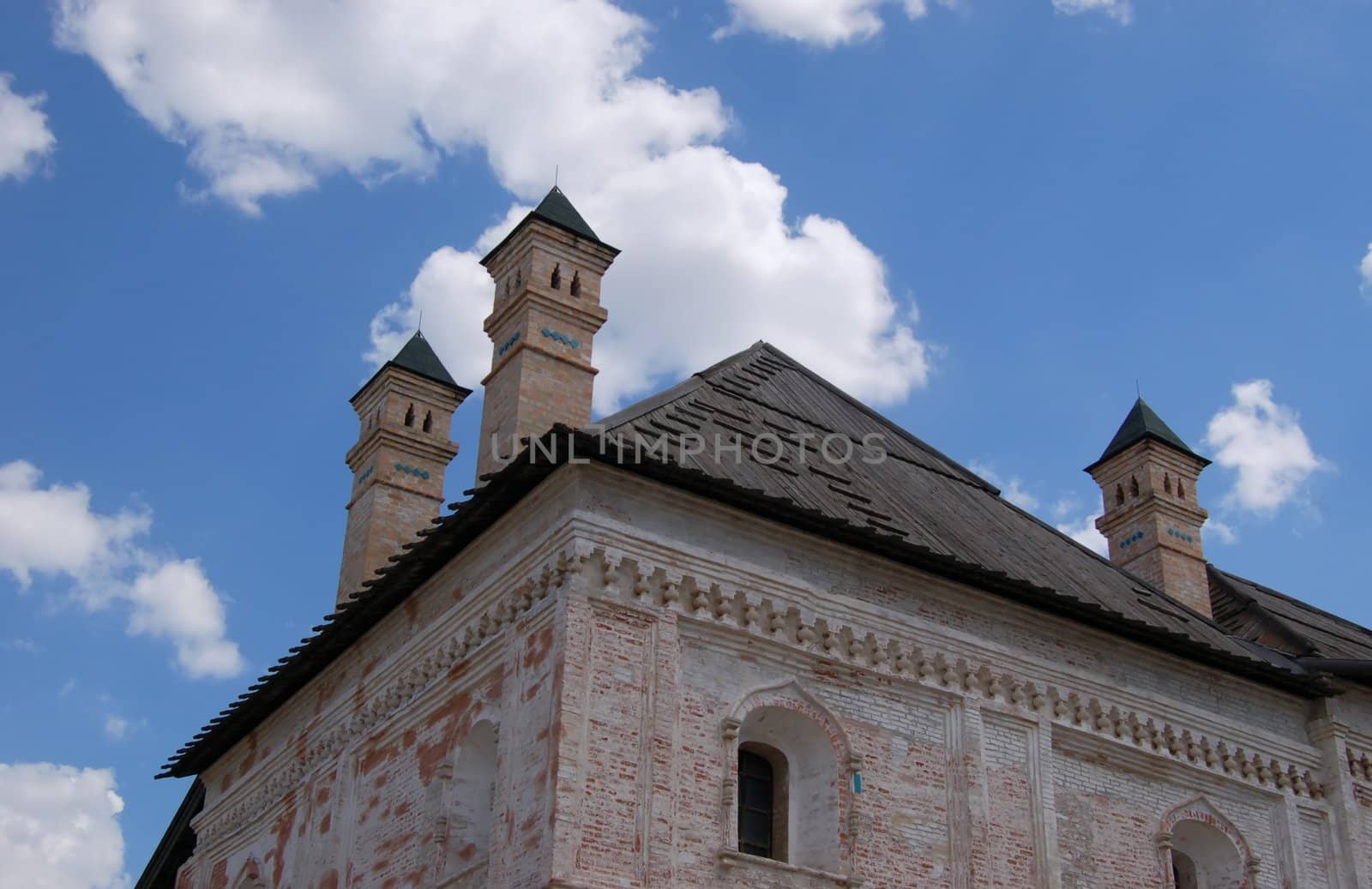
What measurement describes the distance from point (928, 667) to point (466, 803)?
437cm

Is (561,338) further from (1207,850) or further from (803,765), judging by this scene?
(1207,850)

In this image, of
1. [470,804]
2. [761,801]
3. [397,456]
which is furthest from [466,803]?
[397,456]

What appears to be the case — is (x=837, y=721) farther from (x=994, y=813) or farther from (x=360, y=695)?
(x=360, y=695)

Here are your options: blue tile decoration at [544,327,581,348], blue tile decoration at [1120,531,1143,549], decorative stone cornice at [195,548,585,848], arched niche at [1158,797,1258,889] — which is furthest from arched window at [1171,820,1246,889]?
blue tile decoration at [544,327,581,348]

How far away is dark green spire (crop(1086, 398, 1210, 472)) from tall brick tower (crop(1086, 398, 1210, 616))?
→ 0.04ft

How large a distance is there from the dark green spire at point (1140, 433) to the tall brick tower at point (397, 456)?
9.30m

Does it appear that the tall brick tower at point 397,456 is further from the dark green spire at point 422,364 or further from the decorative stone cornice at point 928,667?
the decorative stone cornice at point 928,667

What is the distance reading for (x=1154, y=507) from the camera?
21.4m

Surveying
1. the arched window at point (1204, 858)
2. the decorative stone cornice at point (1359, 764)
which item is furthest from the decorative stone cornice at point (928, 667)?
the arched window at point (1204, 858)

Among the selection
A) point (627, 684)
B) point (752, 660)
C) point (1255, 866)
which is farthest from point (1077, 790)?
point (627, 684)

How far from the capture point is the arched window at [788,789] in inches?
526

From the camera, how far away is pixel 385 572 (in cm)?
1548

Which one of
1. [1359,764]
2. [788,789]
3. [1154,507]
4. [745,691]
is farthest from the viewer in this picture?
[1154,507]

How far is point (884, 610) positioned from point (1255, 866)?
495 centimetres
